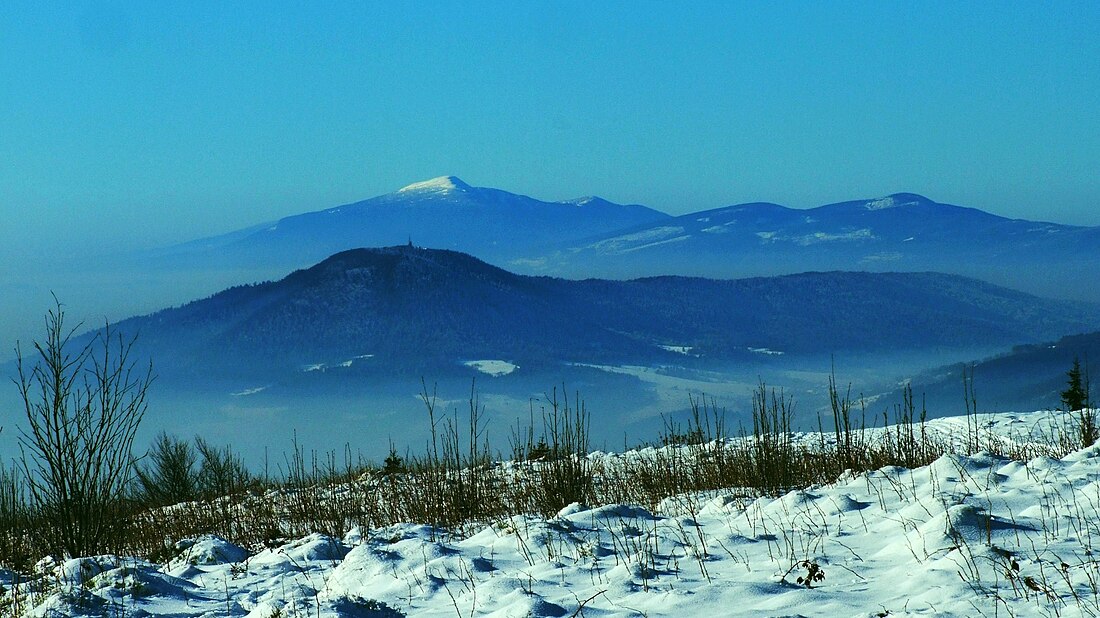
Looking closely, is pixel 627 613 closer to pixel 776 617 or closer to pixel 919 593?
pixel 776 617

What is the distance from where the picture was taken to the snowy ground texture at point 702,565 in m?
5.55

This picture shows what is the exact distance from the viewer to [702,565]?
21.1 ft

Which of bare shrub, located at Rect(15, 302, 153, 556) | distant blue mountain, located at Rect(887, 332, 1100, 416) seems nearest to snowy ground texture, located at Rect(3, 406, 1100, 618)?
bare shrub, located at Rect(15, 302, 153, 556)

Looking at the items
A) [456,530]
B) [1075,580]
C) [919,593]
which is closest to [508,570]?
[456,530]

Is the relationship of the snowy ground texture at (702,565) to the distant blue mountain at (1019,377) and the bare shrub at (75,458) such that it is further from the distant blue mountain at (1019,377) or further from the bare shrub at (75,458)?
the distant blue mountain at (1019,377)

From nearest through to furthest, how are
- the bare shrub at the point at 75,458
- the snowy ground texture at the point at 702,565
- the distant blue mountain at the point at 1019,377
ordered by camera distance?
the snowy ground texture at the point at 702,565, the bare shrub at the point at 75,458, the distant blue mountain at the point at 1019,377

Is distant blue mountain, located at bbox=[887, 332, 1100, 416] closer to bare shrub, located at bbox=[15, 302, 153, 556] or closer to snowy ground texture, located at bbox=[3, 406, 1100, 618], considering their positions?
snowy ground texture, located at bbox=[3, 406, 1100, 618]

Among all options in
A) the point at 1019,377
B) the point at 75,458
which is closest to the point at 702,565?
the point at 75,458

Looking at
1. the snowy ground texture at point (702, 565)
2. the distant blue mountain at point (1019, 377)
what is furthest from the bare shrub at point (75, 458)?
the distant blue mountain at point (1019, 377)

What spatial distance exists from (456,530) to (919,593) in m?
4.74

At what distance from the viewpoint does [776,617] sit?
5.23 meters

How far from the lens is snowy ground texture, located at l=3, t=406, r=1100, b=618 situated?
555cm

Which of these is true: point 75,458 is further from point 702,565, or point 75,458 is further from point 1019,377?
point 1019,377

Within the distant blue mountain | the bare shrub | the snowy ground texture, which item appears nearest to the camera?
the snowy ground texture
